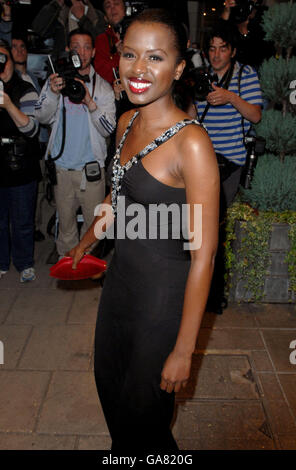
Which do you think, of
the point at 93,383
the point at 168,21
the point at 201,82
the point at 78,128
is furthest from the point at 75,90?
the point at 93,383

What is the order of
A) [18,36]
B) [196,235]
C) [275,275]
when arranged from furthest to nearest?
[18,36] → [275,275] → [196,235]

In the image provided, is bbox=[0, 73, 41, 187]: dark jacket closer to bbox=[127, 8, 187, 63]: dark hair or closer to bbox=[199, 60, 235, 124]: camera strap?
bbox=[199, 60, 235, 124]: camera strap

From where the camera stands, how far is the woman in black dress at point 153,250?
167 centimetres

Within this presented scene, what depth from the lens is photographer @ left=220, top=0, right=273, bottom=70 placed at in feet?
15.2

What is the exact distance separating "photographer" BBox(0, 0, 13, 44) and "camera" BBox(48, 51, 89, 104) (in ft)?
8.57

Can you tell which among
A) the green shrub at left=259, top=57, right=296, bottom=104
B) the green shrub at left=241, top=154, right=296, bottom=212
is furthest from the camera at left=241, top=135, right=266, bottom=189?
the green shrub at left=259, top=57, right=296, bottom=104

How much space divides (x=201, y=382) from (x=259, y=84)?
277cm

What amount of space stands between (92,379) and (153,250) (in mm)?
1736

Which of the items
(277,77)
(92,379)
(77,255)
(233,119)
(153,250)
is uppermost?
(277,77)

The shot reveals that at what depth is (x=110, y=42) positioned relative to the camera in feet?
16.2

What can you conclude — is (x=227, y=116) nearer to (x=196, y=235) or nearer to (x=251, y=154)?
(x=251, y=154)

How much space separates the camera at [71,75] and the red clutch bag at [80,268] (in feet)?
6.91

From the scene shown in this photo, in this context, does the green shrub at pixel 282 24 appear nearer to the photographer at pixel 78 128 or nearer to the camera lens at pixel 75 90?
the photographer at pixel 78 128

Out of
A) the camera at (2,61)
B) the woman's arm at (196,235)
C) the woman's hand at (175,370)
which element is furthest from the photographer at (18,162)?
the woman's hand at (175,370)
